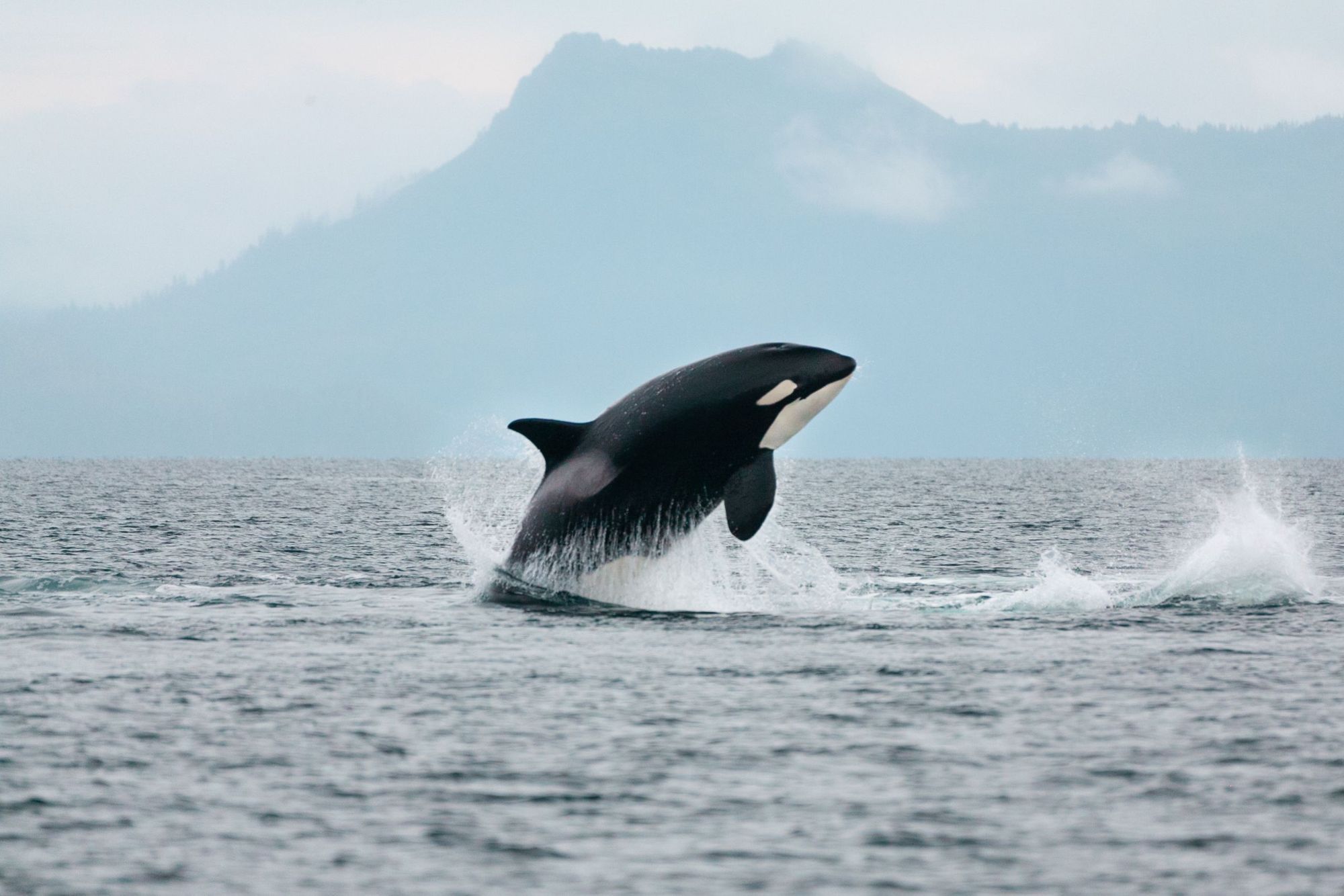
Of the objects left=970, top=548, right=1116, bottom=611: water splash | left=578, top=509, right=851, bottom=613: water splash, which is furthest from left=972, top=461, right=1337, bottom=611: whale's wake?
left=578, top=509, right=851, bottom=613: water splash

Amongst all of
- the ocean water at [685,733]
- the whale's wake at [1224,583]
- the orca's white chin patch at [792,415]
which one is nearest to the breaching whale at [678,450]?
the orca's white chin patch at [792,415]

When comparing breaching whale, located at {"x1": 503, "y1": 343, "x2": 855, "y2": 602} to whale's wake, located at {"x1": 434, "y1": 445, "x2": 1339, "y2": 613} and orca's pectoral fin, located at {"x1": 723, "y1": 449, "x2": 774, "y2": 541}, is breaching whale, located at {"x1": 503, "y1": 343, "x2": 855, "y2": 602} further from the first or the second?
whale's wake, located at {"x1": 434, "y1": 445, "x2": 1339, "y2": 613}

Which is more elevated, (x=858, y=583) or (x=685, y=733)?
(x=858, y=583)

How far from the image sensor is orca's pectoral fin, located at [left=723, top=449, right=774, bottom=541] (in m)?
18.9

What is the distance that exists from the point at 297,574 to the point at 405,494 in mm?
69415

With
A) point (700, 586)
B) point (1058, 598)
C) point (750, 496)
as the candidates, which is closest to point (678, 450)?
point (750, 496)

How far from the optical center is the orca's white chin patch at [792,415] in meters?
19.3

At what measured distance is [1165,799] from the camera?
11281mm

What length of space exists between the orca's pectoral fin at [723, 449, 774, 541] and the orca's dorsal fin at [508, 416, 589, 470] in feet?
7.07

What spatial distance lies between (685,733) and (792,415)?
679 cm

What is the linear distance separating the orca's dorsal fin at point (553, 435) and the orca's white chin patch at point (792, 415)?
2392 mm

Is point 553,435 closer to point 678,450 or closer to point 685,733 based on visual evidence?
point 678,450

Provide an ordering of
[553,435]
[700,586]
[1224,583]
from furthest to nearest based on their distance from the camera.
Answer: [1224,583] → [700,586] → [553,435]

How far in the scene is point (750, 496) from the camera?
62.4 ft
